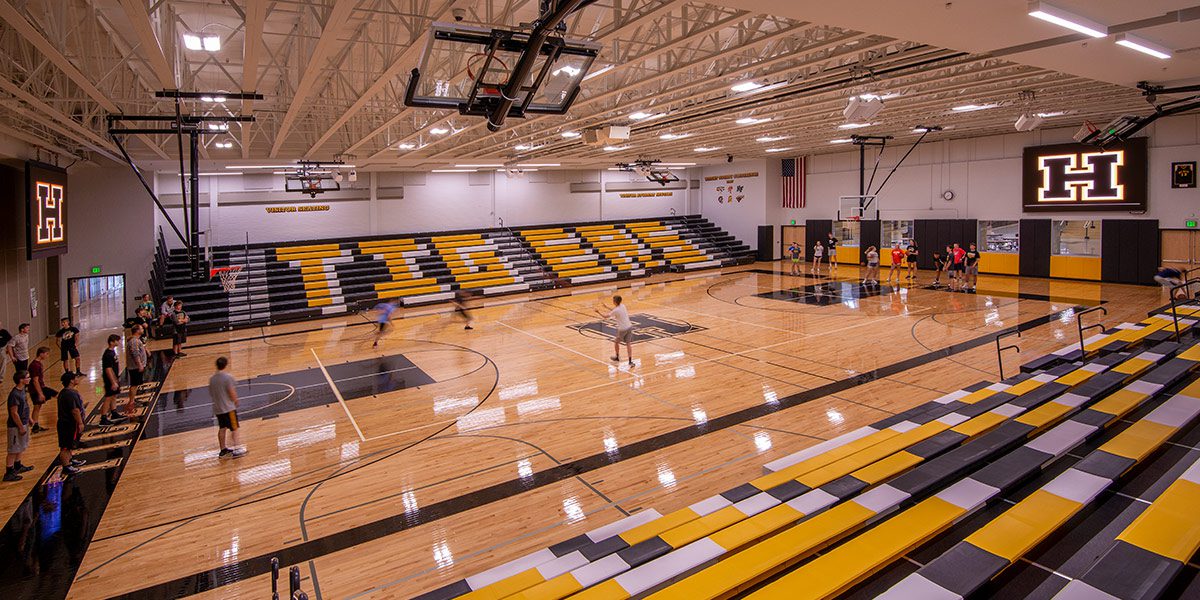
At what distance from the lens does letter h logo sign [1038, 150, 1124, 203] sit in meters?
20.7

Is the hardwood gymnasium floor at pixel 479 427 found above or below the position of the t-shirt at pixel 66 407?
below

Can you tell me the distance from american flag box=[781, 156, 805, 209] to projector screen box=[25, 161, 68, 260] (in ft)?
88.4

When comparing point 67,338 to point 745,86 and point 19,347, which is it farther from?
point 745,86

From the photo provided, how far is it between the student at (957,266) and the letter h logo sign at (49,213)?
23584 millimetres

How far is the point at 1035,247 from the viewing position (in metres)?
23.0

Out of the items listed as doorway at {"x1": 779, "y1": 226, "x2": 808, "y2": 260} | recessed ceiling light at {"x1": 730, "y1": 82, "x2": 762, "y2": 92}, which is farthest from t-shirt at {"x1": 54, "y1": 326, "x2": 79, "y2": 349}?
doorway at {"x1": 779, "y1": 226, "x2": 808, "y2": 260}

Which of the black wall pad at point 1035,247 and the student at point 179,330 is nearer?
the student at point 179,330

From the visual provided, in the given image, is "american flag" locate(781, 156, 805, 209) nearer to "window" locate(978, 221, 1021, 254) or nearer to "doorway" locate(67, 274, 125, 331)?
"window" locate(978, 221, 1021, 254)

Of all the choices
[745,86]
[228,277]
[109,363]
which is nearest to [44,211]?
[109,363]

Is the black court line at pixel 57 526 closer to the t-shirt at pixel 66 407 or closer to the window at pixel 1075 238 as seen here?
the t-shirt at pixel 66 407

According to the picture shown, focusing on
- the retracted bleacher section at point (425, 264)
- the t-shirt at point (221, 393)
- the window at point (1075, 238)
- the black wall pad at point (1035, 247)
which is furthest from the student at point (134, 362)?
the window at point (1075, 238)

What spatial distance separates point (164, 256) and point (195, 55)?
1255 cm

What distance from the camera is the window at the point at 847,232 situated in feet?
97.2

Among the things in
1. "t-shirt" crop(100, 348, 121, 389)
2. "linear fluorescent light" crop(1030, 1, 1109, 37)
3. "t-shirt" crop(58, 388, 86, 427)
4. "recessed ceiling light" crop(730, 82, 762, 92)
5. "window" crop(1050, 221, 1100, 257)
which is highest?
"recessed ceiling light" crop(730, 82, 762, 92)
